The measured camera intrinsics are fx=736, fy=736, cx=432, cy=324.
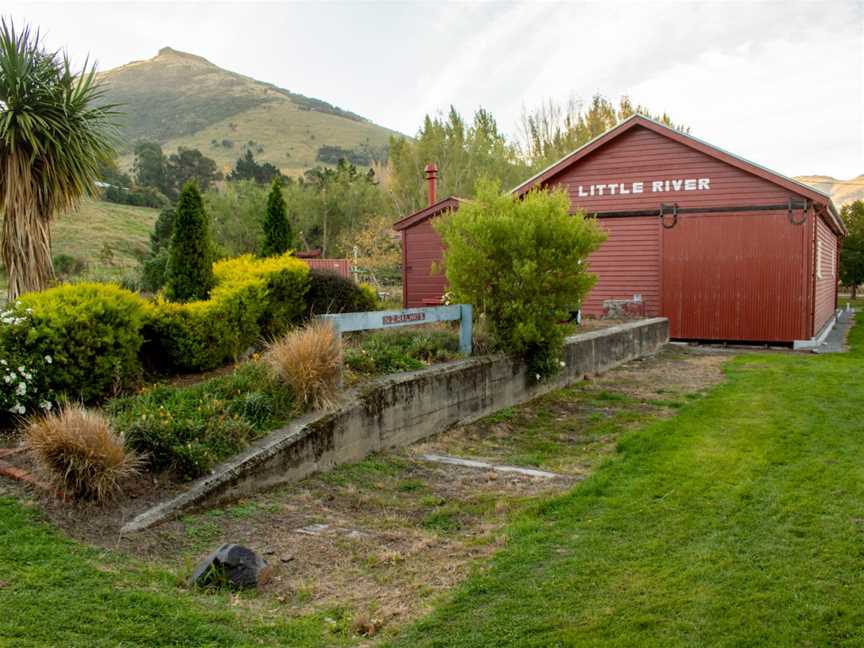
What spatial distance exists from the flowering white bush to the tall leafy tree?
359 cm

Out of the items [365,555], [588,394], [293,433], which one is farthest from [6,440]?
[588,394]

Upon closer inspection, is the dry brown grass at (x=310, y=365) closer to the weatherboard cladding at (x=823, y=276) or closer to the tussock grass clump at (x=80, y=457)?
the tussock grass clump at (x=80, y=457)

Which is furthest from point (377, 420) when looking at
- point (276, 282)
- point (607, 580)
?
point (607, 580)

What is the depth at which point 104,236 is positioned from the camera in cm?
3938

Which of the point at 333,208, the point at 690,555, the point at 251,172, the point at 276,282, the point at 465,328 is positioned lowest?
the point at 690,555

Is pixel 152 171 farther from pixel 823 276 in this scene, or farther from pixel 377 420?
pixel 377 420

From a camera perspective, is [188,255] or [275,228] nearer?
[188,255]

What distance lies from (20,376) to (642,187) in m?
14.8

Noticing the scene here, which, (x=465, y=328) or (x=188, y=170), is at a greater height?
(x=188, y=170)

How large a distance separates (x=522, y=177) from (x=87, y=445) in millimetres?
36349

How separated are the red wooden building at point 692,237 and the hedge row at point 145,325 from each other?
27.5ft

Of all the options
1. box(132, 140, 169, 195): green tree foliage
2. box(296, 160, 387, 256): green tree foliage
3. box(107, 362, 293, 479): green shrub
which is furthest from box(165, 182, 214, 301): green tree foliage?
box(132, 140, 169, 195): green tree foliage

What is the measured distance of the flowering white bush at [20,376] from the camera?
6430 mm

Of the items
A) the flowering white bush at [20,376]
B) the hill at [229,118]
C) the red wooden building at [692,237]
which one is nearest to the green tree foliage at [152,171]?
the hill at [229,118]
